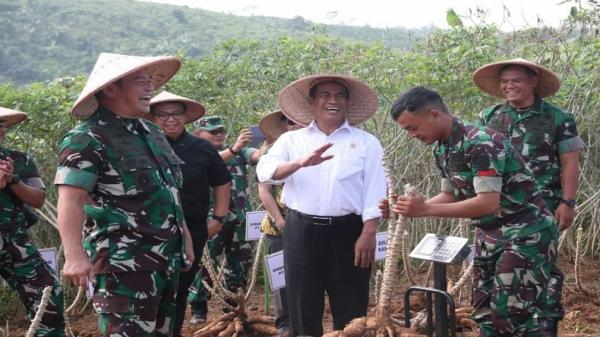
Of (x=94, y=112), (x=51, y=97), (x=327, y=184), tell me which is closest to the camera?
(x=94, y=112)

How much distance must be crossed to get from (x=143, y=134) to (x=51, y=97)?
3002 millimetres

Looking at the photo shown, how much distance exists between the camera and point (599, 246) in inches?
292

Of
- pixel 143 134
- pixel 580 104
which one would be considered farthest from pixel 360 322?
pixel 580 104

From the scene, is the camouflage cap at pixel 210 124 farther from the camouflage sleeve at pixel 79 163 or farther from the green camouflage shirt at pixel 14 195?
the camouflage sleeve at pixel 79 163

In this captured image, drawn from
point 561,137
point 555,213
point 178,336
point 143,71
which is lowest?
point 178,336

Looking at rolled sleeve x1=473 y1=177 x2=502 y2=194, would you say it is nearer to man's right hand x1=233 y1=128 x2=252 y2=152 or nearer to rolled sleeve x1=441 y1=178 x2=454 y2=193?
rolled sleeve x1=441 y1=178 x2=454 y2=193

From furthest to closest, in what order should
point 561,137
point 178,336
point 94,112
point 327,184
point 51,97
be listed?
point 51,97
point 178,336
point 561,137
point 327,184
point 94,112

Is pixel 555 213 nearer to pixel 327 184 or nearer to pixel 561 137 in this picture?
pixel 561 137

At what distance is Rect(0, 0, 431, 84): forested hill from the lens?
2155 centimetres

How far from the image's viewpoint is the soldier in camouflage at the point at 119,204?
10.4 feet

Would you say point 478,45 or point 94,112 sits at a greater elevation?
point 478,45

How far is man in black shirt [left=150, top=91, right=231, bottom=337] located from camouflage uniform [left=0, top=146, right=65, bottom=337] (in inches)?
26.8

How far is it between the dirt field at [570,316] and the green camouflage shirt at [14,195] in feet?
4.41

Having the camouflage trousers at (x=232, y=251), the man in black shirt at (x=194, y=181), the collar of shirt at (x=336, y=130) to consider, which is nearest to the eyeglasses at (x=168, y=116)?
the man in black shirt at (x=194, y=181)
